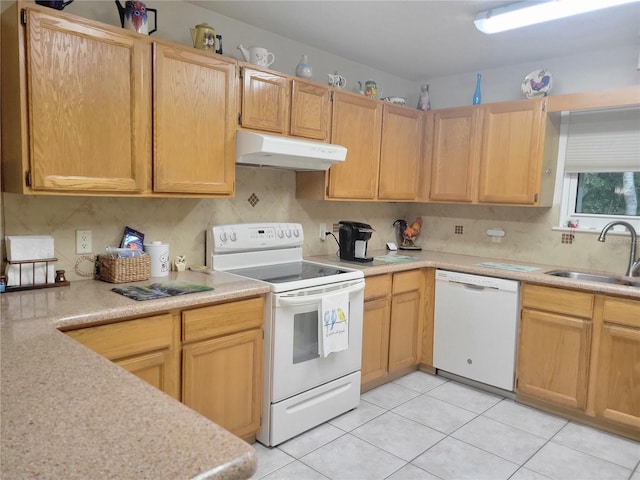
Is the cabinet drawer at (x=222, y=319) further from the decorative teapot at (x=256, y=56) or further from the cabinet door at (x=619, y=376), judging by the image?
the cabinet door at (x=619, y=376)

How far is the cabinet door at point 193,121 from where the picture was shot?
2219 millimetres

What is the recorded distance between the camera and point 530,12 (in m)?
2.42

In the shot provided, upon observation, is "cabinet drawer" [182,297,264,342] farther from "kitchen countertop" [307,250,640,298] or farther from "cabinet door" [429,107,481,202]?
"cabinet door" [429,107,481,202]

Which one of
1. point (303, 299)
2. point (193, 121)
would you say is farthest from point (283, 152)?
point (303, 299)

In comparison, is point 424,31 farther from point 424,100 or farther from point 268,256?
point 268,256

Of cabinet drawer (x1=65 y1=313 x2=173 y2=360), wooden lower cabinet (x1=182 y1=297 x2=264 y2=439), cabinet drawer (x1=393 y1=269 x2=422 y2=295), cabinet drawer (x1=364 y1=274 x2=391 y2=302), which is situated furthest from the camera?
cabinet drawer (x1=393 y1=269 x2=422 y2=295)

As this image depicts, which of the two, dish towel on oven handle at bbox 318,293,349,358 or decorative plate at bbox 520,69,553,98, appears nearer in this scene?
dish towel on oven handle at bbox 318,293,349,358

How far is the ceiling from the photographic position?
2.57 metres

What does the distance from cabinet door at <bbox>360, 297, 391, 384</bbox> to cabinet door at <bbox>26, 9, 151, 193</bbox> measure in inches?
65.5

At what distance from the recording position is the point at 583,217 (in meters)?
3.34

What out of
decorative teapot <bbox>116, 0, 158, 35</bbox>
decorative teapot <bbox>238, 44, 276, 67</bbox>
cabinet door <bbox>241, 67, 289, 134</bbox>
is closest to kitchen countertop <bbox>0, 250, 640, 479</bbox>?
decorative teapot <bbox>116, 0, 158, 35</bbox>

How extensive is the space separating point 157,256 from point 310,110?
1.32 meters

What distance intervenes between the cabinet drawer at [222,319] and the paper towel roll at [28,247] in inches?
27.8

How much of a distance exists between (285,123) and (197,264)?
102cm
